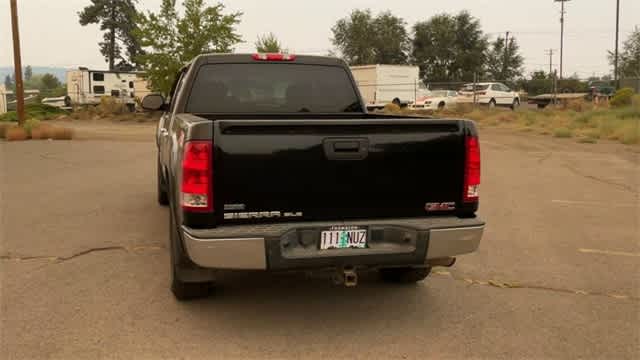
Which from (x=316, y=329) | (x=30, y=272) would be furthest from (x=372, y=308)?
(x=30, y=272)

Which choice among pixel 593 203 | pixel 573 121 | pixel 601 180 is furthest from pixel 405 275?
pixel 573 121

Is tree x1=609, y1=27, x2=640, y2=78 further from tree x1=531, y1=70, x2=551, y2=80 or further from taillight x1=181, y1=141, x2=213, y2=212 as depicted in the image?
taillight x1=181, y1=141, x2=213, y2=212

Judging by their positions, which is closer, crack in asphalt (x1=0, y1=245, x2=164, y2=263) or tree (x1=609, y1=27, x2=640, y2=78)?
crack in asphalt (x1=0, y1=245, x2=164, y2=263)

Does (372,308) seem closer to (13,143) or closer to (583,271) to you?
(583,271)

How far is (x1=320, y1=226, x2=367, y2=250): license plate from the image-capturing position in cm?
393

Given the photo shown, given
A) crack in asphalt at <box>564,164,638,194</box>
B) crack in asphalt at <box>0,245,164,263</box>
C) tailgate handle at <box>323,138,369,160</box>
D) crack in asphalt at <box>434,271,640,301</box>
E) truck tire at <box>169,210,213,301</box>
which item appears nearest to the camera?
tailgate handle at <box>323,138,369,160</box>

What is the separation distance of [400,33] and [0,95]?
4801 cm

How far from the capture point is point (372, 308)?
4.71 metres

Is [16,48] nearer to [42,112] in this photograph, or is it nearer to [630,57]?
[42,112]

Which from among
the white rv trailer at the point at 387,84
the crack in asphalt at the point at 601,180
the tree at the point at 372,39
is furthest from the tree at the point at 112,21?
the crack in asphalt at the point at 601,180

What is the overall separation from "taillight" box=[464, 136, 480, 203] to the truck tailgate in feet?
0.14

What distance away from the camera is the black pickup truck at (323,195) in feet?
12.4

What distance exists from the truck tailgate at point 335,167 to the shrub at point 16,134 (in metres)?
17.2

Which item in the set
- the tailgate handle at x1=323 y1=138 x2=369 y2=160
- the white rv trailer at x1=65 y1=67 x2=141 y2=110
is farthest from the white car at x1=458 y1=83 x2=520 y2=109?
the tailgate handle at x1=323 y1=138 x2=369 y2=160
